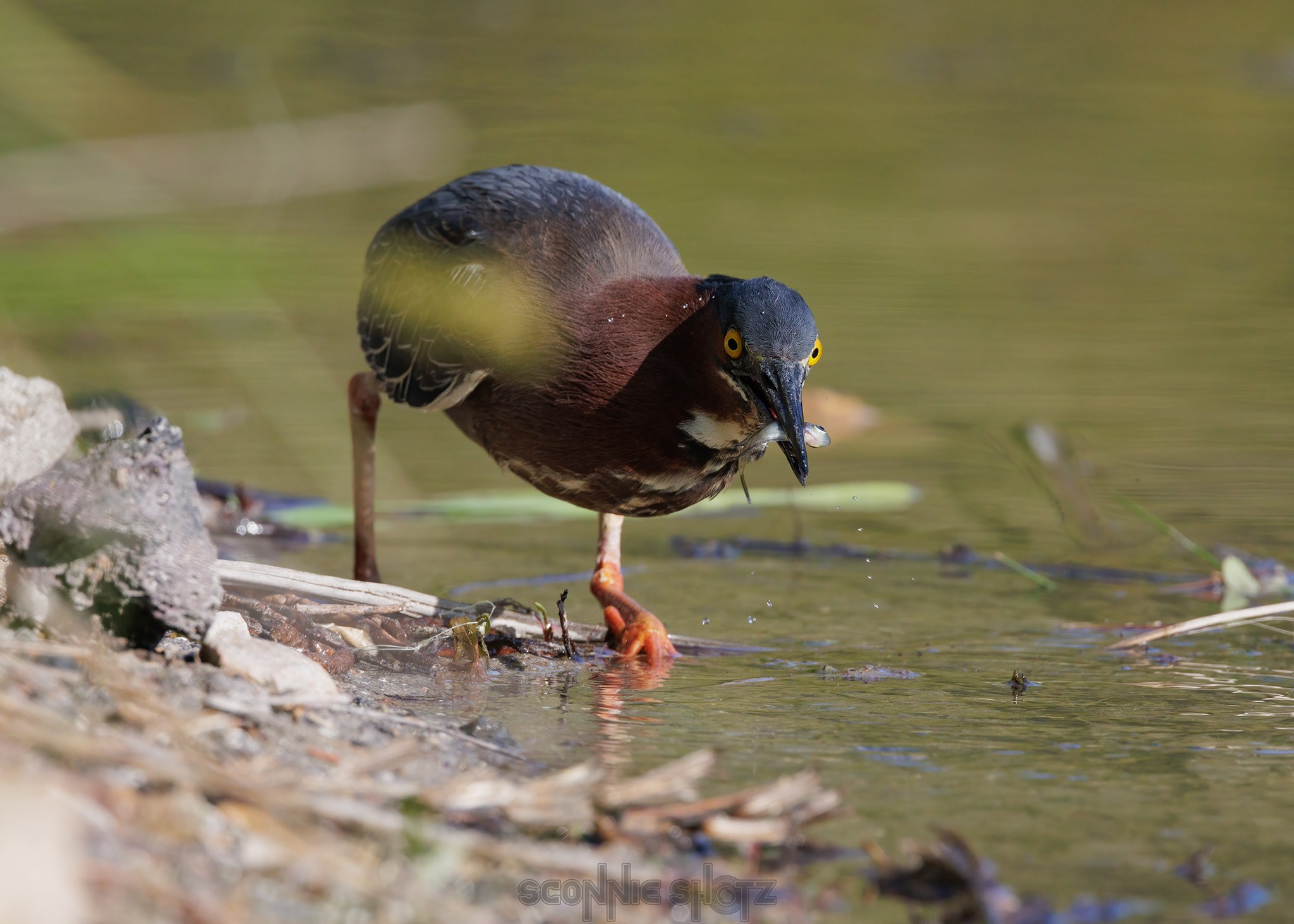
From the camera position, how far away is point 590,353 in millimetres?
4871

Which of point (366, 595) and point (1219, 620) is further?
point (366, 595)

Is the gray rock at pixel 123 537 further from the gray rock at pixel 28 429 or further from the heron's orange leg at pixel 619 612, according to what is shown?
the heron's orange leg at pixel 619 612

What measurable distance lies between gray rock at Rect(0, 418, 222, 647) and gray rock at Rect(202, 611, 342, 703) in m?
0.08

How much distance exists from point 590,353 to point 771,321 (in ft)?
2.37

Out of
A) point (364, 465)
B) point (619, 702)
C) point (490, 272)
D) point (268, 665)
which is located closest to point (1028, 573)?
point (619, 702)

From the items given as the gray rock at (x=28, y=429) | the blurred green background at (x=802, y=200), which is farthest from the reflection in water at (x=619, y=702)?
the gray rock at (x=28, y=429)

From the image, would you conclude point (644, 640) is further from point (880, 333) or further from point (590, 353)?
point (880, 333)

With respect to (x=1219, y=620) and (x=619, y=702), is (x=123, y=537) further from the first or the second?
(x=1219, y=620)

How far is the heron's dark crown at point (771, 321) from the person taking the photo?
14.2 ft

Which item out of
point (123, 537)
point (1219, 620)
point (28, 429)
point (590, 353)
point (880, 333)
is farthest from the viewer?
point (880, 333)

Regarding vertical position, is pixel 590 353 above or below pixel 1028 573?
above

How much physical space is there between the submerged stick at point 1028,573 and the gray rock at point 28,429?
10.1 feet

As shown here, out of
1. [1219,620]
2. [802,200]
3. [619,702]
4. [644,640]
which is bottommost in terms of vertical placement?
[619,702]

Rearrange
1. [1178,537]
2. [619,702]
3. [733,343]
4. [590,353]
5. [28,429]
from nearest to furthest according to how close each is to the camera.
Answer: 1. [28,429]
2. [619,702]
3. [733,343]
4. [590,353]
5. [1178,537]
